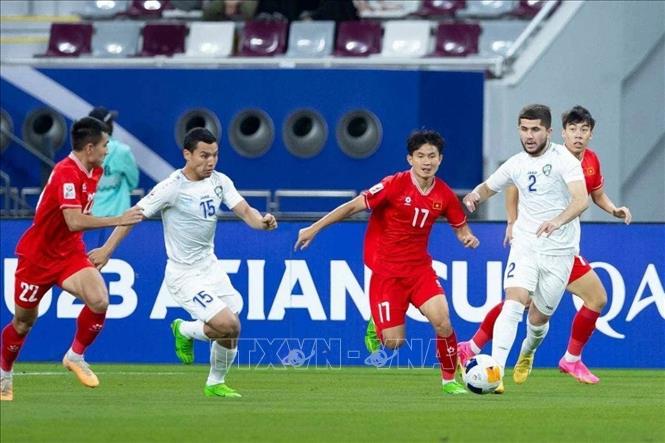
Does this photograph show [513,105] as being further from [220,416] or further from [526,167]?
[220,416]

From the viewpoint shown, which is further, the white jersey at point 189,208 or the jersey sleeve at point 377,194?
the jersey sleeve at point 377,194

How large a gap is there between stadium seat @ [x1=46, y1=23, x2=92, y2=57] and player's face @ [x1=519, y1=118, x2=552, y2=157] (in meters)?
10.4

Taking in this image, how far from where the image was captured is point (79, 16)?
2298cm

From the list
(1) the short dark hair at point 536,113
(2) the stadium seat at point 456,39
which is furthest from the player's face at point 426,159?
(2) the stadium seat at point 456,39

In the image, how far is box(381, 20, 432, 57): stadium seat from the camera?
20906 millimetres

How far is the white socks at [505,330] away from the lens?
12.2m

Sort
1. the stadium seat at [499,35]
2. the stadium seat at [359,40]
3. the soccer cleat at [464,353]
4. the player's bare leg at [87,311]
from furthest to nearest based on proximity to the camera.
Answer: the stadium seat at [359,40] < the stadium seat at [499,35] < the soccer cleat at [464,353] < the player's bare leg at [87,311]

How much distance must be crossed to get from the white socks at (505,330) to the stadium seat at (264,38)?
9.55 metres

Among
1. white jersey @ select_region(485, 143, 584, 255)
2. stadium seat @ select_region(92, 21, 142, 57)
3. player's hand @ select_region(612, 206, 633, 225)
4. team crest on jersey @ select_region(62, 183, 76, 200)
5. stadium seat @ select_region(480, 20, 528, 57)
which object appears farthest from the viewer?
stadium seat @ select_region(92, 21, 142, 57)

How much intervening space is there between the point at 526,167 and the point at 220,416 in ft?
11.6

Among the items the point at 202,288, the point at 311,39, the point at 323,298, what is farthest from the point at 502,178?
the point at 311,39

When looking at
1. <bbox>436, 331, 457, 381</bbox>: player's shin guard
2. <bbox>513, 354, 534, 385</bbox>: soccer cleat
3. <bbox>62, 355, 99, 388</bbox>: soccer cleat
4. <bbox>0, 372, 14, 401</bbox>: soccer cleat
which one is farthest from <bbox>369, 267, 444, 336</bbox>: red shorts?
<bbox>0, 372, 14, 401</bbox>: soccer cleat

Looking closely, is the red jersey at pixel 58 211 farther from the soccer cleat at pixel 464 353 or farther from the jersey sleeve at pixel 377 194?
the soccer cleat at pixel 464 353

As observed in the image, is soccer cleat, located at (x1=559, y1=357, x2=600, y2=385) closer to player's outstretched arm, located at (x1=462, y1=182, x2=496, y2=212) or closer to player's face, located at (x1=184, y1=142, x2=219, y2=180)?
player's outstretched arm, located at (x1=462, y1=182, x2=496, y2=212)
